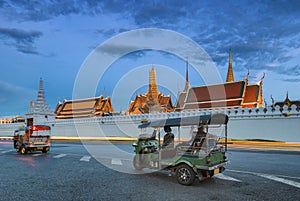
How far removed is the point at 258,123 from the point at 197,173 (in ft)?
64.4

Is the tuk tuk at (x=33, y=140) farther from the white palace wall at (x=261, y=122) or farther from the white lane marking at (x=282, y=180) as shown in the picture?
the white palace wall at (x=261, y=122)

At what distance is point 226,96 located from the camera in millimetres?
30188

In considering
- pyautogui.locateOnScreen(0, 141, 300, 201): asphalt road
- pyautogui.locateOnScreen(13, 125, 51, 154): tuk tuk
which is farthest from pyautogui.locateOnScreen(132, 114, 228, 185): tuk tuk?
pyautogui.locateOnScreen(13, 125, 51, 154): tuk tuk

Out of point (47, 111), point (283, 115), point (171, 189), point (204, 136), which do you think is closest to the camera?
point (171, 189)

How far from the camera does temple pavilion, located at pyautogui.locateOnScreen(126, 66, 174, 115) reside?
134ft

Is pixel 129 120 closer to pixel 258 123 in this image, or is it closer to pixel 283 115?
pixel 258 123

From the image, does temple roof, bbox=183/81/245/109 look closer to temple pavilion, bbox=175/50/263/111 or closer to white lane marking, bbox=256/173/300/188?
temple pavilion, bbox=175/50/263/111

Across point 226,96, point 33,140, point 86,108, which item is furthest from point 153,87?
point 33,140

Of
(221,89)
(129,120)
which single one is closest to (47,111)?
(129,120)

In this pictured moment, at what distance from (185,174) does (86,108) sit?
42186 millimetres

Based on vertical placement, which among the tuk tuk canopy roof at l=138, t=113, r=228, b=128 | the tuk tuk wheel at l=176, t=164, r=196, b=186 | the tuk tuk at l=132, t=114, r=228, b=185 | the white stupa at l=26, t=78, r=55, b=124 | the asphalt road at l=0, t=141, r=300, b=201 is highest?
the white stupa at l=26, t=78, r=55, b=124

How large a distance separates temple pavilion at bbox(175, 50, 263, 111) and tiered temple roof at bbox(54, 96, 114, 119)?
1816 centimetres

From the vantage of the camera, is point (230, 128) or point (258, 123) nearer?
point (258, 123)

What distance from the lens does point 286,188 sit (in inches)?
251
